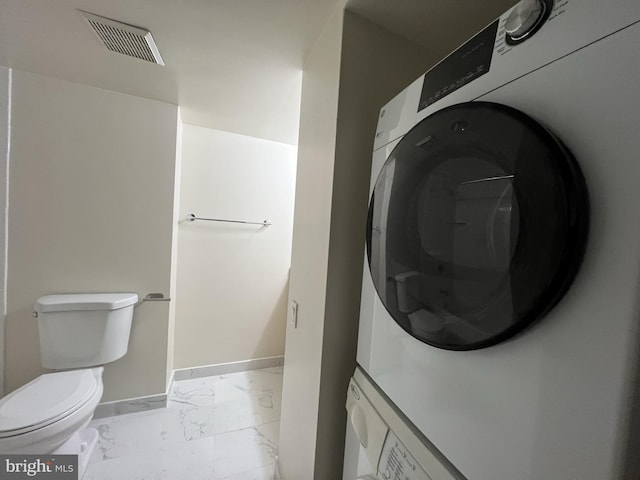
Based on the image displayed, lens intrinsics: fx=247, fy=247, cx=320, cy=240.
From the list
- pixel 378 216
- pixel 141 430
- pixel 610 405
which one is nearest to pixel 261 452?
pixel 141 430

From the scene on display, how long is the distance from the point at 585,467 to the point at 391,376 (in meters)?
0.33

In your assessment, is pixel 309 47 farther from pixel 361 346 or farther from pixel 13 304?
pixel 13 304

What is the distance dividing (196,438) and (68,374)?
2.46 ft

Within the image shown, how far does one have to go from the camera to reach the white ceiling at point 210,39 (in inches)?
32.6

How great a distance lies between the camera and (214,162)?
1.88m

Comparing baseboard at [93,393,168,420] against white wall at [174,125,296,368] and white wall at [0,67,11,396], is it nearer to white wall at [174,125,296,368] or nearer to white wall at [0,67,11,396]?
white wall at [174,125,296,368]

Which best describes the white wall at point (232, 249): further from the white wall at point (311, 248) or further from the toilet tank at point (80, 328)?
the white wall at point (311, 248)

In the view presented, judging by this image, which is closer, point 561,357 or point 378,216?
point 561,357

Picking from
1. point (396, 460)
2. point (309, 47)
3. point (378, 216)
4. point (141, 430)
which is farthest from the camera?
point (141, 430)

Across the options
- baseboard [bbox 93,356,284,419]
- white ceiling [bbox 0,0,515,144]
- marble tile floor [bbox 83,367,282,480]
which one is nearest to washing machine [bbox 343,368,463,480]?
marble tile floor [bbox 83,367,282,480]

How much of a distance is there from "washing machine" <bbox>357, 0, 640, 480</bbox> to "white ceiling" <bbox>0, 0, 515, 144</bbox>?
0.55m

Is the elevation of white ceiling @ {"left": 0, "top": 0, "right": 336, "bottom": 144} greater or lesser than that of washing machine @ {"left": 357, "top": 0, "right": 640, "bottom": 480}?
greater

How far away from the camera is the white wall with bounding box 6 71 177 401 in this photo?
132cm

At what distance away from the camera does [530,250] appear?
1.09ft
